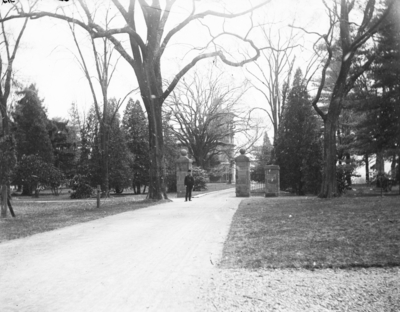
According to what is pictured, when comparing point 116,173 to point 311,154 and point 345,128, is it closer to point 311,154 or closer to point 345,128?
point 311,154

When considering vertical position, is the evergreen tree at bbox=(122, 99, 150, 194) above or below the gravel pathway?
above

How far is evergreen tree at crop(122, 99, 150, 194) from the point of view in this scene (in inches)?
1518

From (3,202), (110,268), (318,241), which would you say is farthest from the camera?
(3,202)

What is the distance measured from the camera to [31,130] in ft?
146

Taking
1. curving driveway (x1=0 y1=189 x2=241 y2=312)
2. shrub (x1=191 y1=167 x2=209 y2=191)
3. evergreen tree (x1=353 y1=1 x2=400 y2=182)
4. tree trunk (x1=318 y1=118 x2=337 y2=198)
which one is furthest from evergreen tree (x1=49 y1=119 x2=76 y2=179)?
curving driveway (x1=0 y1=189 x2=241 y2=312)

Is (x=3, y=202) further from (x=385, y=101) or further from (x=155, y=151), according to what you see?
(x=385, y=101)

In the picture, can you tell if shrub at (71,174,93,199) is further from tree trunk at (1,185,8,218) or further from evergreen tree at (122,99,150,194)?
tree trunk at (1,185,8,218)

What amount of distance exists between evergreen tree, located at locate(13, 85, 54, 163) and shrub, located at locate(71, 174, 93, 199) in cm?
1564

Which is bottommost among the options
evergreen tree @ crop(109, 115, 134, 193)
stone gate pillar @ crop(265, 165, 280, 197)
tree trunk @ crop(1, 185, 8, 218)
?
tree trunk @ crop(1, 185, 8, 218)

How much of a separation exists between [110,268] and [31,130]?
138 ft

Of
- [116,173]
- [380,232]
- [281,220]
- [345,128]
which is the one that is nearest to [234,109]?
[345,128]

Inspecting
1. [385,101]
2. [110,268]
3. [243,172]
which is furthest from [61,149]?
[110,268]

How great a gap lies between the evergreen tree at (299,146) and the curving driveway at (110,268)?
17.1m

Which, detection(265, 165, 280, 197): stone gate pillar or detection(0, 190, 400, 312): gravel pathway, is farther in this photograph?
detection(265, 165, 280, 197): stone gate pillar
